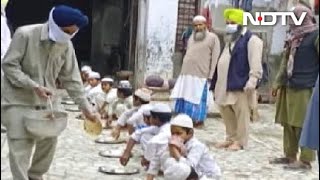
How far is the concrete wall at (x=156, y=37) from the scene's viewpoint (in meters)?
13.2

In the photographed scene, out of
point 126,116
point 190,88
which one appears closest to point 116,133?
point 126,116

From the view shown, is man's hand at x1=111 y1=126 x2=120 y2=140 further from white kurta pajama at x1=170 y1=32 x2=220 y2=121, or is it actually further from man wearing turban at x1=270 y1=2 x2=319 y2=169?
man wearing turban at x1=270 y1=2 x2=319 y2=169

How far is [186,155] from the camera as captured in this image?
574 cm

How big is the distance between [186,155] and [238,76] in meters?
2.60

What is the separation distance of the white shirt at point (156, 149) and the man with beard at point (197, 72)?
120 inches

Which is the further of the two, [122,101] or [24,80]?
[122,101]

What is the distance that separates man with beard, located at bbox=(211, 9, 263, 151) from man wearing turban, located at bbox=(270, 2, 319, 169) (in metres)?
0.46

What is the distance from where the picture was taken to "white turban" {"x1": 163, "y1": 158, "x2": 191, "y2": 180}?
18.2 ft

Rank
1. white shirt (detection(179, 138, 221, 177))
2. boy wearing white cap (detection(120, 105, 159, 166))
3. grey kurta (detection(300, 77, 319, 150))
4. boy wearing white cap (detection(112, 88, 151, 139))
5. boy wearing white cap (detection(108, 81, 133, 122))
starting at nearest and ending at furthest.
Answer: grey kurta (detection(300, 77, 319, 150))
white shirt (detection(179, 138, 221, 177))
boy wearing white cap (detection(120, 105, 159, 166))
boy wearing white cap (detection(112, 88, 151, 139))
boy wearing white cap (detection(108, 81, 133, 122))

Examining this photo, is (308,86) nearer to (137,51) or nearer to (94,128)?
(94,128)

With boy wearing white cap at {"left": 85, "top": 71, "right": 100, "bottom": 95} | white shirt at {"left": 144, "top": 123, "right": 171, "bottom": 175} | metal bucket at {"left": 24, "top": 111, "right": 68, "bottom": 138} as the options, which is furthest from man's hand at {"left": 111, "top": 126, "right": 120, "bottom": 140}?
metal bucket at {"left": 24, "top": 111, "right": 68, "bottom": 138}

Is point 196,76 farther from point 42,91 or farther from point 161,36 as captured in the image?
point 42,91

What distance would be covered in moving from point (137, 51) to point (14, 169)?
8526mm

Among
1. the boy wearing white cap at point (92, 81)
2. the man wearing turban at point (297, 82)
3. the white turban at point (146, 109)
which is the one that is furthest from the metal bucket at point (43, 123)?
the boy wearing white cap at point (92, 81)
